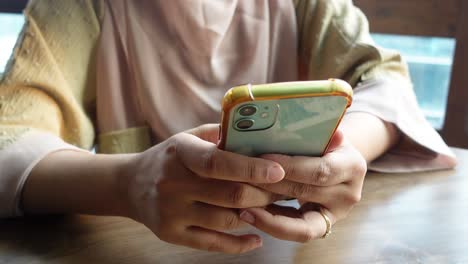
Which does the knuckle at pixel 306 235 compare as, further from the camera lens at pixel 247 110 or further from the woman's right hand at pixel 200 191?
the camera lens at pixel 247 110

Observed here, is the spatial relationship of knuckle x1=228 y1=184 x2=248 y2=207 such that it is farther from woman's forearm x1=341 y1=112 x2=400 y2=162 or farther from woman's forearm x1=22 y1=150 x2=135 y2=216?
woman's forearm x1=341 y1=112 x2=400 y2=162

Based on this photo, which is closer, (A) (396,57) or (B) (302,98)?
(B) (302,98)

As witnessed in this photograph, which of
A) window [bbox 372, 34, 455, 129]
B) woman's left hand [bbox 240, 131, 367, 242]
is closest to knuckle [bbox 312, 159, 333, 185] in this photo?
woman's left hand [bbox 240, 131, 367, 242]

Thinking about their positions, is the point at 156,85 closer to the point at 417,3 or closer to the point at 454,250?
the point at 454,250

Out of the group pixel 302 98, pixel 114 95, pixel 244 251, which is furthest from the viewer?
pixel 114 95

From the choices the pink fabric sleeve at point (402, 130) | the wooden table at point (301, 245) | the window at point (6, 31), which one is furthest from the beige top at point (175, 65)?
the window at point (6, 31)

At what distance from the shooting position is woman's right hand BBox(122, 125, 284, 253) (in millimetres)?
452

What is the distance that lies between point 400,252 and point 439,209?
127mm

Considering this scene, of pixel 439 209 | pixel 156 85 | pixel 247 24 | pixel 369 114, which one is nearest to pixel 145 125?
pixel 156 85

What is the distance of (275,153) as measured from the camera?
0.48 m

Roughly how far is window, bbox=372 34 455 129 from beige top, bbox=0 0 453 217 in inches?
36.0

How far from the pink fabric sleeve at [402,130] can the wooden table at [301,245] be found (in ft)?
0.35

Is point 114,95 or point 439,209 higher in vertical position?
point 114,95

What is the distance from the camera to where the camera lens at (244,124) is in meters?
0.42
